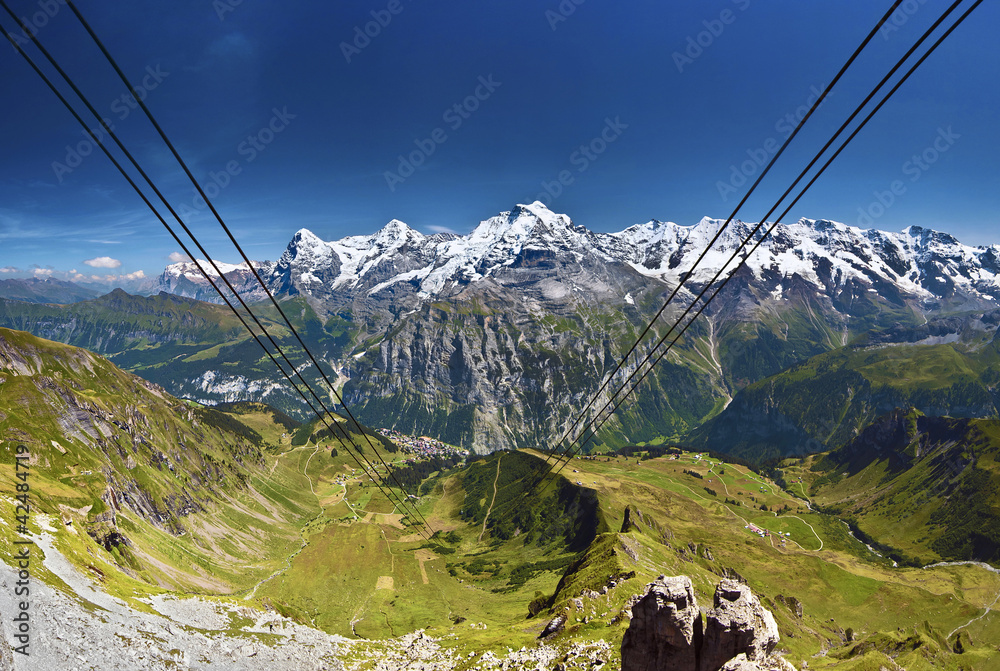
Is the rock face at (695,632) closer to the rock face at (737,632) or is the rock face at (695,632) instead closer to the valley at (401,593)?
the rock face at (737,632)

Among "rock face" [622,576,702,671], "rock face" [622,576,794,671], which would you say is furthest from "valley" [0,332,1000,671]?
"rock face" [622,576,794,671]

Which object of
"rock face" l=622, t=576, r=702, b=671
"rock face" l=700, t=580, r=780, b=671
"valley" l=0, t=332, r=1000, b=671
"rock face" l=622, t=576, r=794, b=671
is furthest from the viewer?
"valley" l=0, t=332, r=1000, b=671

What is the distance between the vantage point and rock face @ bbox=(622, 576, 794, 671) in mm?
32688

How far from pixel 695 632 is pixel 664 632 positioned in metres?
2.44

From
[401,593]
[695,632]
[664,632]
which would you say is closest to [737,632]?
[695,632]

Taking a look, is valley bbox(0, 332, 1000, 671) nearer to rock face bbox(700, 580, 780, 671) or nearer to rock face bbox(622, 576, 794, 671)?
rock face bbox(622, 576, 794, 671)

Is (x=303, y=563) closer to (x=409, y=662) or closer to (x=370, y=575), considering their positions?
(x=370, y=575)

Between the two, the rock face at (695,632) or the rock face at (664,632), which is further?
the rock face at (664,632)

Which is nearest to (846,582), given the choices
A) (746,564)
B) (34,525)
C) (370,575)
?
(746,564)

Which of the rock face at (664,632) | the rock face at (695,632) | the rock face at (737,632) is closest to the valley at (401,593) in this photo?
the rock face at (664,632)

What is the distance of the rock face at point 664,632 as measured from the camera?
3678 centimetres

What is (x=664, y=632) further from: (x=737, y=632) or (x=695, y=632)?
(x=737, y=632)

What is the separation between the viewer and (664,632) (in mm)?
37812

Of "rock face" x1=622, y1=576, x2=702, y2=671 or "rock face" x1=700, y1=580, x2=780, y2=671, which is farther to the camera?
"rock face" x1=622, y1=576, x2=702, y2=671
